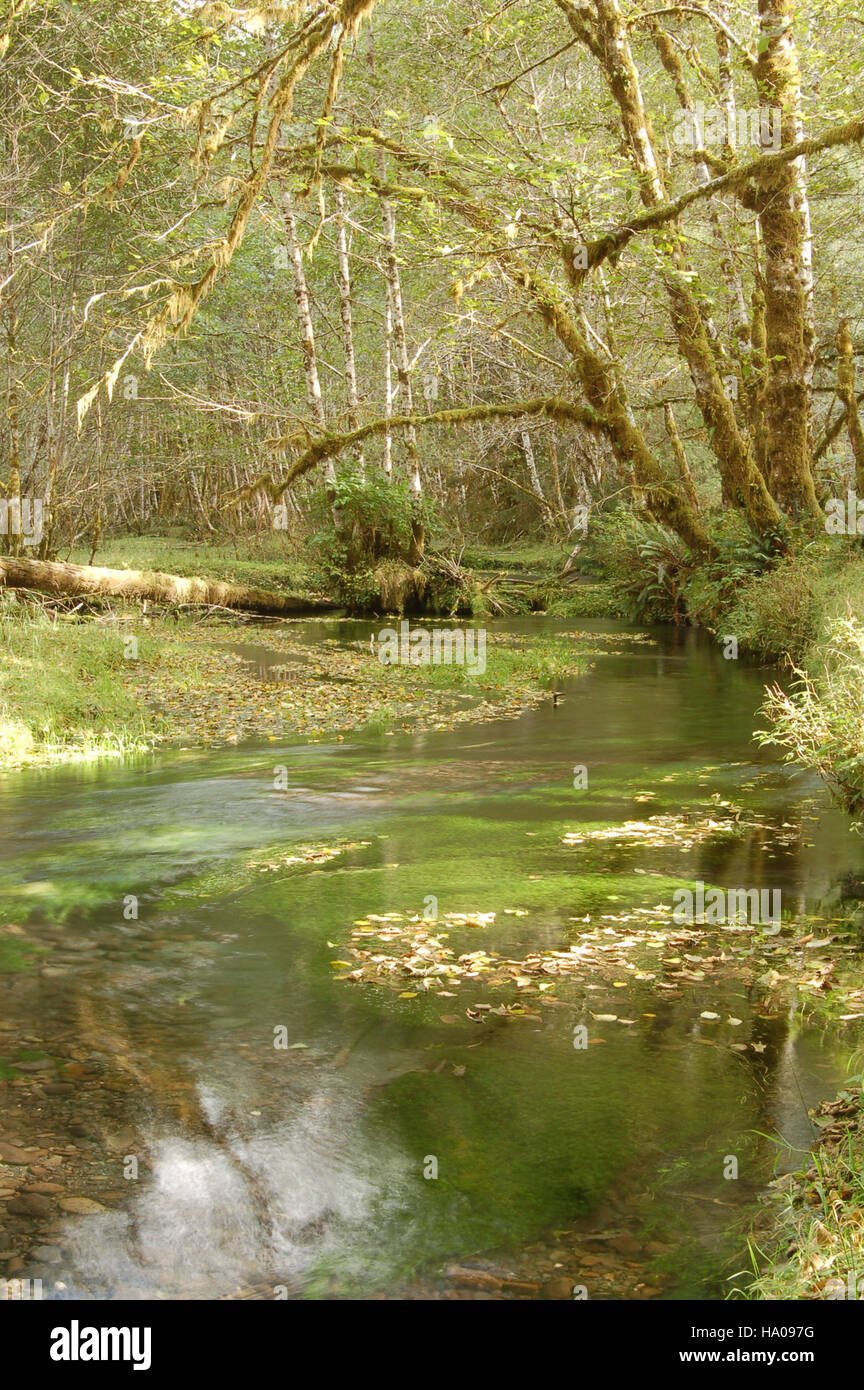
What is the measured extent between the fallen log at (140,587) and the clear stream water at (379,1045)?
33.2 ft

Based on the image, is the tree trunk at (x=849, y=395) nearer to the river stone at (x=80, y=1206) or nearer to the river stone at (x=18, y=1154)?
the river stone at (x=18, y=1154)

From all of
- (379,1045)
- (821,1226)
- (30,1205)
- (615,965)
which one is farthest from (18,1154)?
(615,965)

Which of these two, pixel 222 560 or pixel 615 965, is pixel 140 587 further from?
pixel 615 965

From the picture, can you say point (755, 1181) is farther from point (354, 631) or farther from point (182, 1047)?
point (354, 631)

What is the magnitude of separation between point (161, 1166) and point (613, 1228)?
1803 millimetres

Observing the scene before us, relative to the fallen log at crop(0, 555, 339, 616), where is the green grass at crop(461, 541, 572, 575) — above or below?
above

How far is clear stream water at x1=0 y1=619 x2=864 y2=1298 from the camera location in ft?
13.5

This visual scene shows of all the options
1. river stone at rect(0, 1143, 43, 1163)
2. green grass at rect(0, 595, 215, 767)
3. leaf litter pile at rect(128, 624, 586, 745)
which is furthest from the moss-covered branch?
river stone at rect(0, 1143, 43, 1163)

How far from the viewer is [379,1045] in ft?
18.3

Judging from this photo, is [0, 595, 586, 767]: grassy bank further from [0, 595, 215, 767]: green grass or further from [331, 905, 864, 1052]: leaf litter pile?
[331, 905, 864, 1052]: leaf litter pile

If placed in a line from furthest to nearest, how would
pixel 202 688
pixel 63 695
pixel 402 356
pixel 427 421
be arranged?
pixel 402 356, pixel 427 421, pixel 202 688, pixel 63 695

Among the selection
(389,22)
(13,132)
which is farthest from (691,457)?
(13,132)

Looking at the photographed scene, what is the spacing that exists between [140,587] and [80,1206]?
21.0m

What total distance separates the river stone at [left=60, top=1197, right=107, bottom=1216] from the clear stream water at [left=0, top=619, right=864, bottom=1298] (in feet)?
0.13
